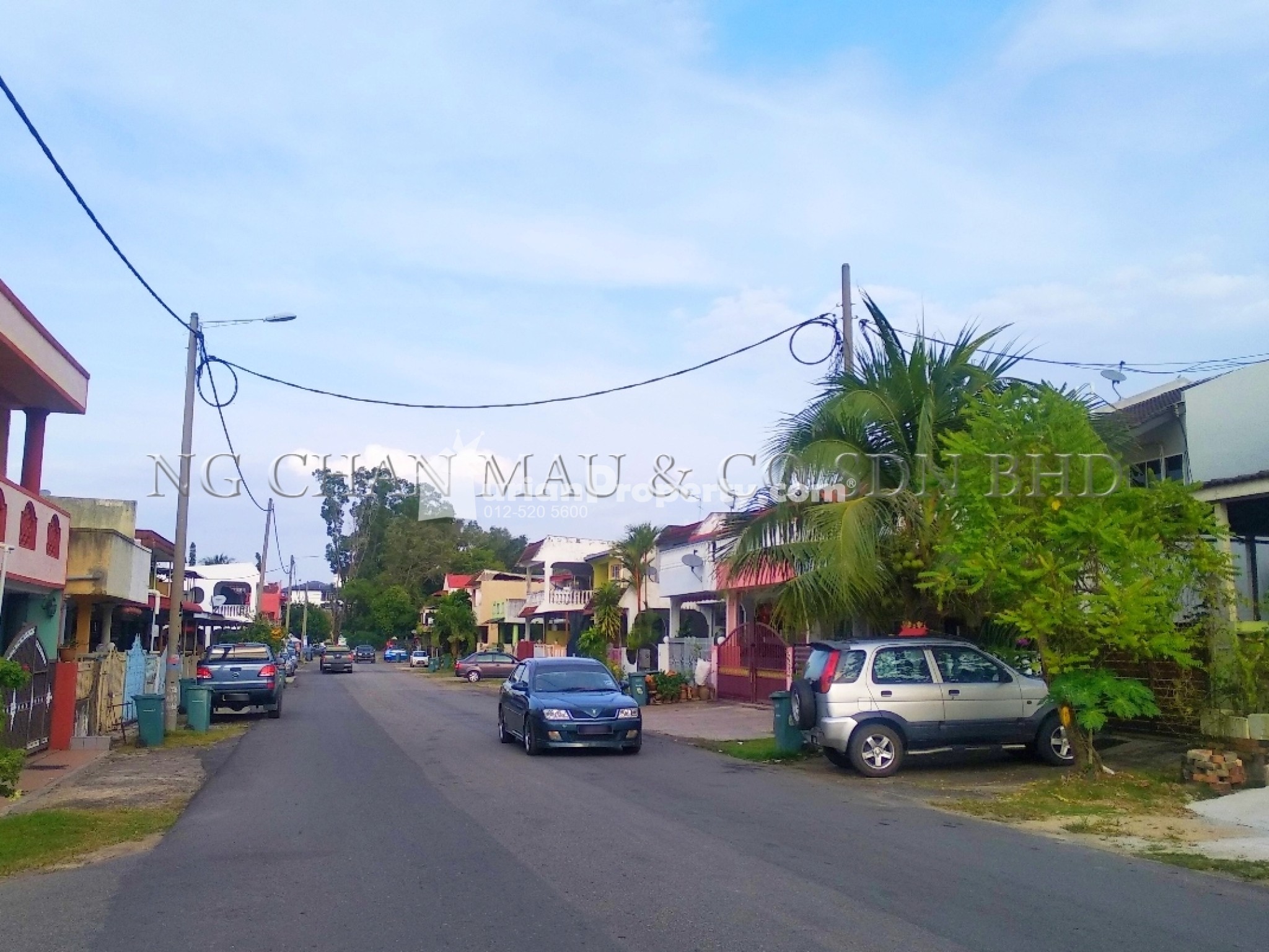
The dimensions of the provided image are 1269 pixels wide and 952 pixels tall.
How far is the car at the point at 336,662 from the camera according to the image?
6006 centimetres

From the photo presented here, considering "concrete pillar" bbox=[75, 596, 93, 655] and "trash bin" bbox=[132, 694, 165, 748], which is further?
"concrete pillar" bbox=[75, 596, 93, 655]

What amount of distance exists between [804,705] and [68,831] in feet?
27.5

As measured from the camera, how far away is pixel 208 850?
9.40 meters

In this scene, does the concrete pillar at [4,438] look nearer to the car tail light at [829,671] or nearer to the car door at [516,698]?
the car door at [516,698]

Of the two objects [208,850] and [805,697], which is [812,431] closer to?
[805,697]

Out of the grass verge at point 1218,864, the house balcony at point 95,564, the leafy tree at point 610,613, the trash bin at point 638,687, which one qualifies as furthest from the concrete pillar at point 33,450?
the leafy tree at point 610,613

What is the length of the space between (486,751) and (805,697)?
18.3 ft

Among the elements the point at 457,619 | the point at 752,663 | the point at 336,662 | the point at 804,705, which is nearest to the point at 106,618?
the point at 752,663

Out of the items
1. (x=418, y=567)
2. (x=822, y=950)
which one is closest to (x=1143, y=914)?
(x=822, y=950)

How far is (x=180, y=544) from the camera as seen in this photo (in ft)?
71.9

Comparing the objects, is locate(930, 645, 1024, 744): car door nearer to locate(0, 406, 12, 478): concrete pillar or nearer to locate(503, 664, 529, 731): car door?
locate(503, 664, 529, 731): car door

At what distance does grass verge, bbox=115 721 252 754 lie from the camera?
1906cm

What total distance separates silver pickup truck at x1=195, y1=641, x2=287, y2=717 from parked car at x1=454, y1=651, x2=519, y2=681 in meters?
26.2

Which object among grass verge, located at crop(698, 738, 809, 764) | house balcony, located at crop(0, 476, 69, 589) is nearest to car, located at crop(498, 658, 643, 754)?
grass verge, located at crop(698, 738, 809, 764)
